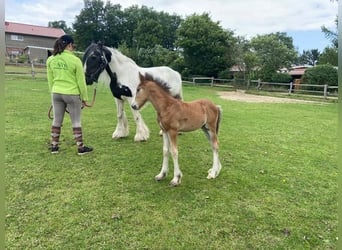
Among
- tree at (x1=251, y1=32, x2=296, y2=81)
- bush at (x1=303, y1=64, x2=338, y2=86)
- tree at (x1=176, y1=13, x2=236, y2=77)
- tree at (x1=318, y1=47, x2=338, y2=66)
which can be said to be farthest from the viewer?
tree at (x1=176, y1=13, x2=236, y2=77)

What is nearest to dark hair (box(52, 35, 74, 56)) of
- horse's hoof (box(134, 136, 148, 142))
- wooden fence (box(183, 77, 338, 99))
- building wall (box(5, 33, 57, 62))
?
horse's hoof (box(134, 136, 148, 142))

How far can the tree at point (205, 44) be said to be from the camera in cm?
2500

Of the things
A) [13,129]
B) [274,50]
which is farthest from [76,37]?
[13,129]

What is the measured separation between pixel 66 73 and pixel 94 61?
0.83m

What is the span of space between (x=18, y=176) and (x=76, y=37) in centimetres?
4527

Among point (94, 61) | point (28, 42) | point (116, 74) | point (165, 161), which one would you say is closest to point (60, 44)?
point (94, 61)

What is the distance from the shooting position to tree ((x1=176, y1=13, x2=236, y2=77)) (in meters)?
25.0

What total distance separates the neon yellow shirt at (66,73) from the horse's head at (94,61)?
66cm

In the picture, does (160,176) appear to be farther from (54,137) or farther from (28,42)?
(28,42)

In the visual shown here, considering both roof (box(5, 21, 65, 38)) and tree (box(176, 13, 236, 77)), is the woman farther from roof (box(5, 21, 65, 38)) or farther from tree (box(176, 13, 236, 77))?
roof (box(5, 21, 65, 38))

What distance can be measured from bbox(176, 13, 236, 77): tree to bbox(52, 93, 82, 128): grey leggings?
22.0 m

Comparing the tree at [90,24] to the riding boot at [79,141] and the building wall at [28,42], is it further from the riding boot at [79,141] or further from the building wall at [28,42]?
the riding boot at [79,141]

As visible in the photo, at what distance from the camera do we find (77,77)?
4211 mm

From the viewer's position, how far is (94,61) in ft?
16.0
